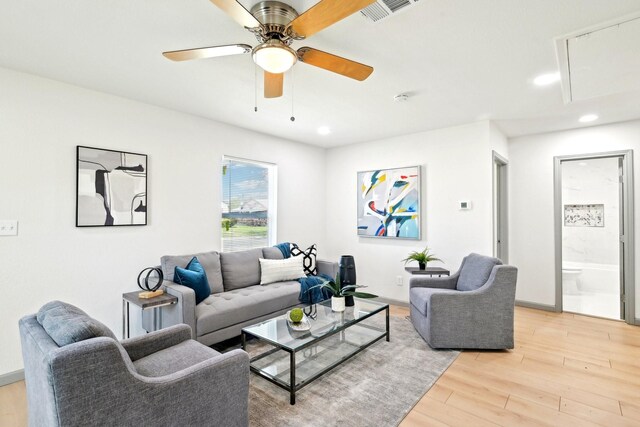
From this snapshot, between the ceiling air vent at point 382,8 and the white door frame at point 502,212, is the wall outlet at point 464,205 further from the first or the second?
the ceiling air vent at point 382,8

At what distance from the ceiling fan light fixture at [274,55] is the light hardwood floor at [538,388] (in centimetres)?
237

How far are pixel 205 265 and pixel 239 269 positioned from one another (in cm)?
41

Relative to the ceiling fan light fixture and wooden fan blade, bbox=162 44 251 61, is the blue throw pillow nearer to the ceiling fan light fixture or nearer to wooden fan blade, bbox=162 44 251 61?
wooden fan blade, bbox=162 44 251 61

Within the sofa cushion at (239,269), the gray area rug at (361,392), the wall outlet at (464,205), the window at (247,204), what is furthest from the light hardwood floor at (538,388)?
the window at (247,204)

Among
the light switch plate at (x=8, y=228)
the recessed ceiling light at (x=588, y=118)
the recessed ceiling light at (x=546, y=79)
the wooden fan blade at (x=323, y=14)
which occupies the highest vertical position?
the recessed ceiling light at (x=588, y=118)

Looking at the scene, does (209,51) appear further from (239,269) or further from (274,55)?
(239,269)

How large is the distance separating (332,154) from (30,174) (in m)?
3.91

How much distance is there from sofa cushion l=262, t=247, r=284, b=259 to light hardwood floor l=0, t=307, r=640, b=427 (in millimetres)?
2356

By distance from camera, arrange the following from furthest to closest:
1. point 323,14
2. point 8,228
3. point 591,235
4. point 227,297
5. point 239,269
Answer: point 591,235 → point 239,269 → point 227,297 → point 8,228 → point 323,14

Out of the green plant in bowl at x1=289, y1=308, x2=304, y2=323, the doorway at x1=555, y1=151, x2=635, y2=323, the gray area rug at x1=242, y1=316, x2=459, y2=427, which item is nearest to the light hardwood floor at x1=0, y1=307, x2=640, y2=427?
the gray area rug at x1=242, y1=316, x2=459, y2=427

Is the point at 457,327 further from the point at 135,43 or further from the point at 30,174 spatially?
the point at 30,174

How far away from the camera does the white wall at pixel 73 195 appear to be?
8.14 ft

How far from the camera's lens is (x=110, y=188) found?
2.97m

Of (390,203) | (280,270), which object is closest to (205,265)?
(280,270)
